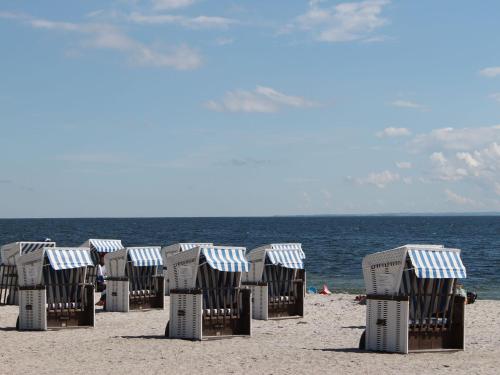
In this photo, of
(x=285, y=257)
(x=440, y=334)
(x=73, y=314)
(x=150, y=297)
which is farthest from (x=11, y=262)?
(x=440, y=334)

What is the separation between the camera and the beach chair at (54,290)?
15.6m

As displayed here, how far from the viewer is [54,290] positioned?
627 inches

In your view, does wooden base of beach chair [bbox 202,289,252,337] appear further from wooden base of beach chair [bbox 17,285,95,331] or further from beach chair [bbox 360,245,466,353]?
wooden base of beach chair [bbox 17,285,95,331]

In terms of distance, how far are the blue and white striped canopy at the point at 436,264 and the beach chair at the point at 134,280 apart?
8.89 m

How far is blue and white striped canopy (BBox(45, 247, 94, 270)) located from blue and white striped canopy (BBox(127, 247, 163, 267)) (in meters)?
3.77

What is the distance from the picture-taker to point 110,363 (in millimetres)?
11617

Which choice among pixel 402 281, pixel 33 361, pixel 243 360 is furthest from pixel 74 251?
pixel 402 281

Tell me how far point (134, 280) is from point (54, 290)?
438 cm

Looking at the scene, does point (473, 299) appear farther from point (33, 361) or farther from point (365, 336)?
point (33, 361)

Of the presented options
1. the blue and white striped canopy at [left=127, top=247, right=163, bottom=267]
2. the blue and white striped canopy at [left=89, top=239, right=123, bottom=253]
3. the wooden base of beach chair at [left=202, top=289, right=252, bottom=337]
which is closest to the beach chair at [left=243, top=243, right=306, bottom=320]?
the blue and white striped canopy at [left=127, top=247, right=163, bottom=267]

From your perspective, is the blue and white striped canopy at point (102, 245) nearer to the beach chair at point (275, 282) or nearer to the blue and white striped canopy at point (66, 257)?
the beach chair at point (275, 282)

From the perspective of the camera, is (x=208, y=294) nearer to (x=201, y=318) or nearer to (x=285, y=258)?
(x=201, y=318)

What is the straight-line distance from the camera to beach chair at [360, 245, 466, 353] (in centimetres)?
1255

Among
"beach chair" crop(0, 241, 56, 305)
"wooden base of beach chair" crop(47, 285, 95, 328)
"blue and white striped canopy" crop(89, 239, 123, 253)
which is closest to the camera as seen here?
"wooden base of beach chair" crop(47, 285, 95, 328)
